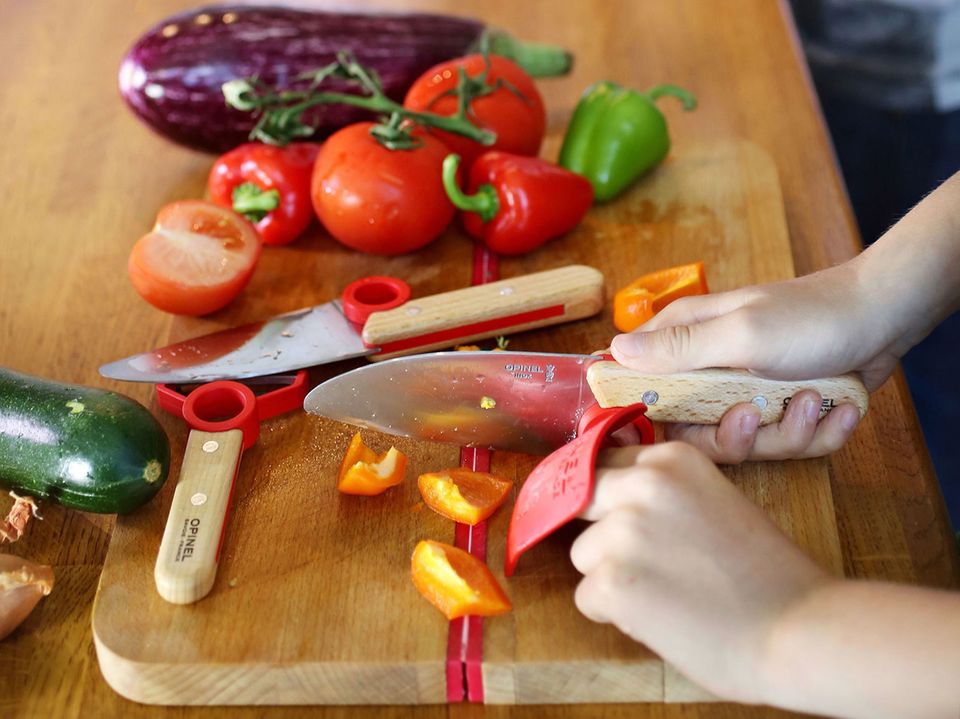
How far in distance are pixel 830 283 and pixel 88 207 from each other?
1.37 metres

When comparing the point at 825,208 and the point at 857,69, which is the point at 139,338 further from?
the point at 857,69

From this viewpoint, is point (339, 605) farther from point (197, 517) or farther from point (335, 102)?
point (335, 102)

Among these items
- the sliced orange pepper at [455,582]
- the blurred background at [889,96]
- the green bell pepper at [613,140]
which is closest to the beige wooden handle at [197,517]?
the sliced orange pepper at [455,582]

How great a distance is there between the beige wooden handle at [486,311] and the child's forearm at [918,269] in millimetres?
418

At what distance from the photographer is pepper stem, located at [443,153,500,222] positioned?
5.83 feet

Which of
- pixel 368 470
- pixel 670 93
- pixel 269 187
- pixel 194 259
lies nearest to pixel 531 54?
pixel 670 93

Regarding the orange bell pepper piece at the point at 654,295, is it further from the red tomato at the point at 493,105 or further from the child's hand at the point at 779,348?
the red tomato at the point at 493,105

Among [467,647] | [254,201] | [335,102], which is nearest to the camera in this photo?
[467,647]

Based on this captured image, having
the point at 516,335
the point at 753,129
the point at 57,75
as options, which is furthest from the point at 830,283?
the point at 57,75

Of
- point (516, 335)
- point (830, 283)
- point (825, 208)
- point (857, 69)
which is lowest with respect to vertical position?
point (857, 69)

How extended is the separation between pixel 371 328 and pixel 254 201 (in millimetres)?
397

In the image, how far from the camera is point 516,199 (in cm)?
181

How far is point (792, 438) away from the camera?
141 centimetres

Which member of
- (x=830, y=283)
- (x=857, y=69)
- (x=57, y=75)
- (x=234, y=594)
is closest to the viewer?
(x=234, y=594)
